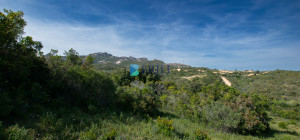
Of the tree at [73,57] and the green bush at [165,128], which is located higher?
the tree at [73,57]

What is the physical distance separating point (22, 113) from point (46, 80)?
8.32ft

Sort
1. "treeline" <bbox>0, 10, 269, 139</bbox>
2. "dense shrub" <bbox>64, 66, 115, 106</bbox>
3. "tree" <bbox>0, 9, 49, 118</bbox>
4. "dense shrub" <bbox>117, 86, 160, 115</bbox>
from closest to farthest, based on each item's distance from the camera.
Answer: "treeline" <bbox>0, 10, 269, 139</bbox>
"tree" <bbox>0, 9, 49, 118</bbox>
"dense shrub" <bbox>64, 66, 115, 106</bbox>
"dense shrub" <bbox>117, 86, 160, 115</bbox>

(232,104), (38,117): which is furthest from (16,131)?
(232,104)

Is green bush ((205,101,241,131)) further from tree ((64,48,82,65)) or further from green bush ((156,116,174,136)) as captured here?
tree ((64,48,82,65))

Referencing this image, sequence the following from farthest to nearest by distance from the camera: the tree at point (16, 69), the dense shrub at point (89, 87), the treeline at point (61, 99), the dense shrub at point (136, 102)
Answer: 1. the dense shrub at point (136, 102)
2. the dense shrub at point (89, 87)
3. the tree at point (16, 69)
4. the treeline at point (61, 99)

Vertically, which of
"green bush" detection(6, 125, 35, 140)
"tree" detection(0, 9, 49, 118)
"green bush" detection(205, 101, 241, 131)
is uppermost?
"tree" detection(0, 9, 49, 118)

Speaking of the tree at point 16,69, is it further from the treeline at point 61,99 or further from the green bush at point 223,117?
the green bush at point 223,117

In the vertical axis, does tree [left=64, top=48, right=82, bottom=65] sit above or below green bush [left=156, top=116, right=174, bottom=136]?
above

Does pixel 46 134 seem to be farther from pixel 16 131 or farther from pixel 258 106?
pixel 258 106

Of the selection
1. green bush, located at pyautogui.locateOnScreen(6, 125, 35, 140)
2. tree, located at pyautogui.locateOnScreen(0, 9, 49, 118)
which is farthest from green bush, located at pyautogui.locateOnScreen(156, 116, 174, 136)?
tree, located at pyautogui.locateOnScreen(0, 9, 49, 118)

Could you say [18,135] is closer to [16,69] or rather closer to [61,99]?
[16,69]

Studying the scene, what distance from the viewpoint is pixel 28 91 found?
5.86m

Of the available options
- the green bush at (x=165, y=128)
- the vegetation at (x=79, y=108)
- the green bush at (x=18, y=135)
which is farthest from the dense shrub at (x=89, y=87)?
the green bush at (x=165, y=128)

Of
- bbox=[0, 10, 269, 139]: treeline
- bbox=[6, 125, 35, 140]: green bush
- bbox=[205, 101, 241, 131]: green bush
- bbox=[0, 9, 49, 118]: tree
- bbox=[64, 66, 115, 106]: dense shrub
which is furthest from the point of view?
bbox=[64, 66, 115, 106]: dense shrub
